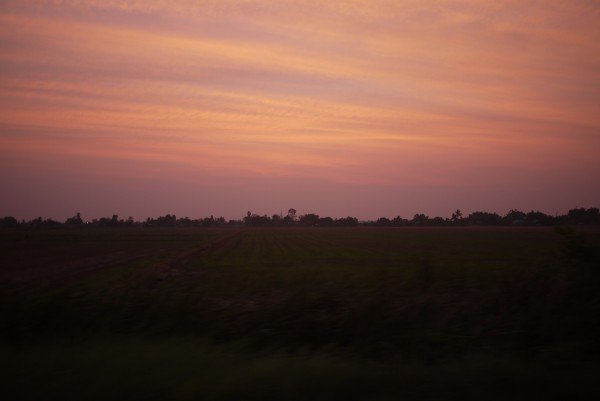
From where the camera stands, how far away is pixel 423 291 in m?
11.0

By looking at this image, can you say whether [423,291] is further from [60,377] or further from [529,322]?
[60,377]

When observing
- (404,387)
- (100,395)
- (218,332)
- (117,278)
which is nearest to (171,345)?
(218,332)

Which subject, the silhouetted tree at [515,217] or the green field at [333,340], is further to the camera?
the silhouetted tree at [515,217]

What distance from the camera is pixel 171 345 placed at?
8.01 metres

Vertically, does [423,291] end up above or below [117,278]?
above

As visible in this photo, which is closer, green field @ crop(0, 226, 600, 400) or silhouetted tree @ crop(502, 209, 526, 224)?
green field @ crop(0, 226, 600, 400)

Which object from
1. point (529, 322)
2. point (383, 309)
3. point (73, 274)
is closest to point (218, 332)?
point (383, 309)

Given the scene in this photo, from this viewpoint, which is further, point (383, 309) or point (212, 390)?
point (383, 309)

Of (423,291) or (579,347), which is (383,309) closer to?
(423,291)

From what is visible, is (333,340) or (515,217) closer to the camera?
(333,340)

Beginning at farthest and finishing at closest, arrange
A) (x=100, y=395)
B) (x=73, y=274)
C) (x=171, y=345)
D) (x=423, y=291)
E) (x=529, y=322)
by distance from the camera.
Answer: (x=73, y=274)
(x=423, y=291)
(x=529, y=322)
(x=171, y=345)
(x=100, y=395)

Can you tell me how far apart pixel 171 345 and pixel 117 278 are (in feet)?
75.0

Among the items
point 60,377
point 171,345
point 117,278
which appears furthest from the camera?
point 117,278

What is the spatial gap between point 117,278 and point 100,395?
2501 cm
